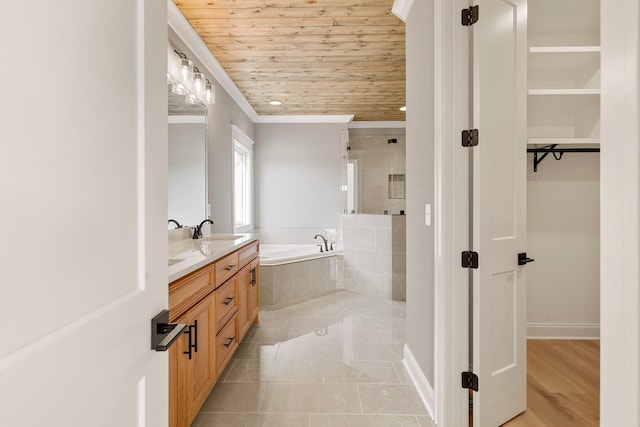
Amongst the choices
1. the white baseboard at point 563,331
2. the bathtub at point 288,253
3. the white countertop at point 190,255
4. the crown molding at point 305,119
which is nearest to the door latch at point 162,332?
the white countertop at point 190,255

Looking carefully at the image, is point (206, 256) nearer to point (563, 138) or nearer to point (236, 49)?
point (236, 49)

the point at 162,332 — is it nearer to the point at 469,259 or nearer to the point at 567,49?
the point at 469,259

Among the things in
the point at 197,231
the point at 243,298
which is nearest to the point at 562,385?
the point at 243,298

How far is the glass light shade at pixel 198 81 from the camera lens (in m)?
2.81

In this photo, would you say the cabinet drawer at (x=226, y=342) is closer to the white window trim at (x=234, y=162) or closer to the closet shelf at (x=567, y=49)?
the white window trim at (x=234, y=162)

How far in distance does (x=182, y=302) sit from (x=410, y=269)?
1.49 metres

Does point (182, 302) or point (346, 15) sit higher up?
point (346, 15)

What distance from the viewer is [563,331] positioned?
9.37ft

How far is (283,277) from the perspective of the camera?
3955mm

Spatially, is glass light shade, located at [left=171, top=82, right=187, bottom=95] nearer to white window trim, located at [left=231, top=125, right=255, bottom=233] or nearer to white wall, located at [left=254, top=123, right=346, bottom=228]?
white window trim, located at [left=231, top=125, right=255, bottom=233]

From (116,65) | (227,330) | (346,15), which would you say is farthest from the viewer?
(346,15)

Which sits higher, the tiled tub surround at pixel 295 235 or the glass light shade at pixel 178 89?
the glass light shade at pixel 178 89

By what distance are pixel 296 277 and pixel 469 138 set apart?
286cm

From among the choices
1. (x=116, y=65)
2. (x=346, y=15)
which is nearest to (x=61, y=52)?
(x=116, y=65)
